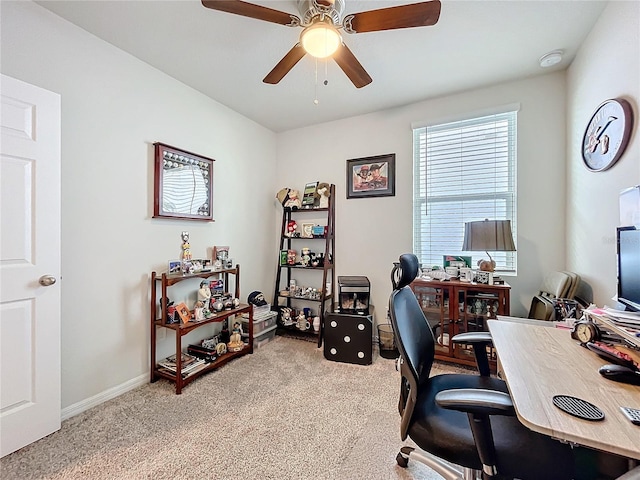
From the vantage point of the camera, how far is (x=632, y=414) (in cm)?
76

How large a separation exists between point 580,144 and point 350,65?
1.86m

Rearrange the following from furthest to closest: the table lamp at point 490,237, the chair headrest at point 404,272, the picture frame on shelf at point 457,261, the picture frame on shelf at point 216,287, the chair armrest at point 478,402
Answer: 1. the picture frame on shelf at point 216,287
2. the picture frame on shelf at point 457,261
3. the table lamp at point 490,237
4. the chair headrest at point 404,272
5. the chair armrest at point 478,402

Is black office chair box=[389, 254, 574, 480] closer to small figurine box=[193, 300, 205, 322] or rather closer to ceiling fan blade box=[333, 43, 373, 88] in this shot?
ceiling fan blade box=[333, 43, 373, 88]

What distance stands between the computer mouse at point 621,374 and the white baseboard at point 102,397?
2.83 meters

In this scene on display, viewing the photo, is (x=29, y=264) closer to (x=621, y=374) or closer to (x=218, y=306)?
(x=218, y=306)

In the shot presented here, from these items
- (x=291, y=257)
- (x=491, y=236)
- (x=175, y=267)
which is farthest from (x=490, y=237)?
(x=175, y=267)

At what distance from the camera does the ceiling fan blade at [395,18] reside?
4.52 ft

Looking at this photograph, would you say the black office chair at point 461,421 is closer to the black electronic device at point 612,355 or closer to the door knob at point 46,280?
the black electronic device at point 612,355

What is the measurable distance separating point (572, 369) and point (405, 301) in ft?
2.08

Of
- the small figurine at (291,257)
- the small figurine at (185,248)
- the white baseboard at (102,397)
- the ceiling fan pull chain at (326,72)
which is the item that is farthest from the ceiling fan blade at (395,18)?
the white baseboard at (102,397)

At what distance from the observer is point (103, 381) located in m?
2.04

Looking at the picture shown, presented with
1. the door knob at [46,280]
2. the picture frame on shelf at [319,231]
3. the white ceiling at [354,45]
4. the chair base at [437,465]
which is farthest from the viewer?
the picture frame on shelf at [319,231]

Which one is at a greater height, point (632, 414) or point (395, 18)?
point (395, 18)

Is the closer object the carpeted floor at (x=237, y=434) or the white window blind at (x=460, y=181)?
the carpeted floor at (x=237, y=434)
